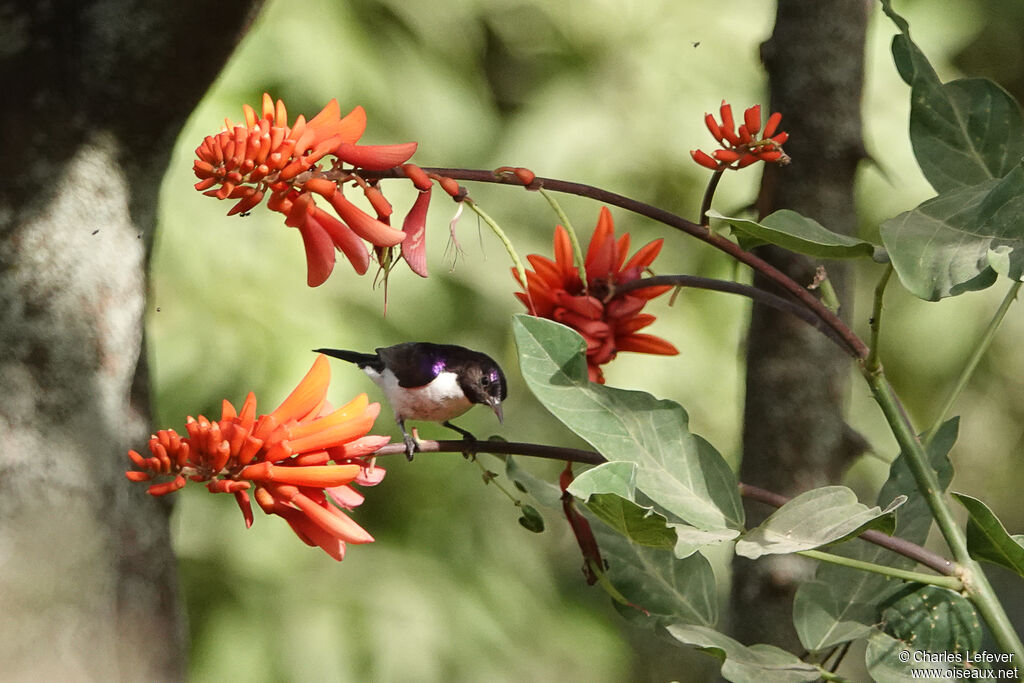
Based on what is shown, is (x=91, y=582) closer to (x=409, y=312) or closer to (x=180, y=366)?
(x=180, y=366)

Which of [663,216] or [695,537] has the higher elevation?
[663,216]

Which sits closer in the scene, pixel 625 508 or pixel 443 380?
pixel 625 508

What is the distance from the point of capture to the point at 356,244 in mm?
445

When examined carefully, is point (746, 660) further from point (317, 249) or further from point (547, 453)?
point (317, 249)

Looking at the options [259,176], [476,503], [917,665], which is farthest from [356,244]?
[476,503]

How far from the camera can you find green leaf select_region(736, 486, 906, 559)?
42 centimetres

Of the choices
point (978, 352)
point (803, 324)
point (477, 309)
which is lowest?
point (477, 309)

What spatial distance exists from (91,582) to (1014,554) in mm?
533

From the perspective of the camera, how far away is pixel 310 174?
0.43m

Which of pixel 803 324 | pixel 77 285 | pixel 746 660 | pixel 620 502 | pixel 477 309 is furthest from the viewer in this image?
pixel 477 309

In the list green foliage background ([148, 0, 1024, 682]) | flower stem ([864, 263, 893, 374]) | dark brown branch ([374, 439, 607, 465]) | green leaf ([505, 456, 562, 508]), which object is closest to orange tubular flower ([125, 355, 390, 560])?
dark brown branch ([374, 439, 607, 465])

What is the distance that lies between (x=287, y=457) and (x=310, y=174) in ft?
0.39

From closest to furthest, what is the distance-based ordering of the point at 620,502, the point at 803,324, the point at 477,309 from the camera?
1. the point at 620,502
2. the point at 803,324
3. the point at 477,309

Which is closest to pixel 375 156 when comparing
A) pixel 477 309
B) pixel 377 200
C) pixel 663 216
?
pixel 377 200
